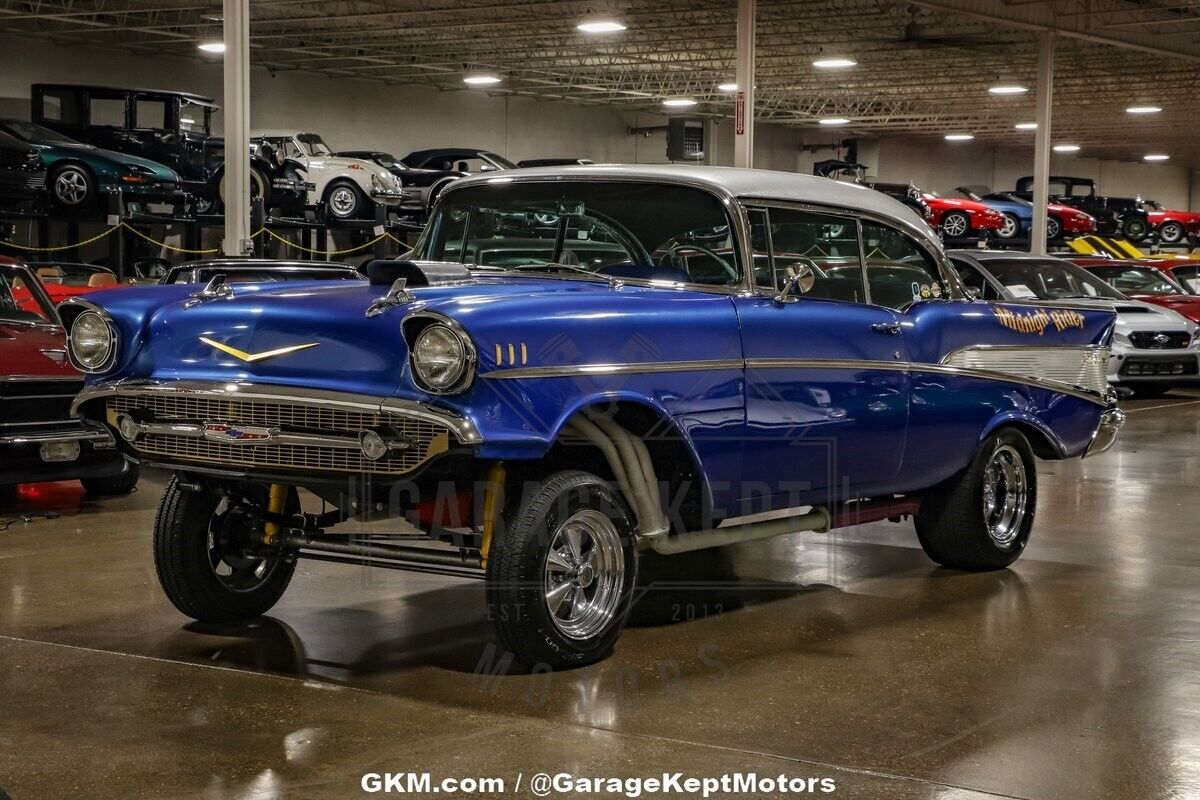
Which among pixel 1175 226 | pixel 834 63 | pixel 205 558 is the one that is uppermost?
pixel 834 63

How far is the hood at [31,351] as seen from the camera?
28.5 feet

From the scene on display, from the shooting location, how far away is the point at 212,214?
22.9 meters

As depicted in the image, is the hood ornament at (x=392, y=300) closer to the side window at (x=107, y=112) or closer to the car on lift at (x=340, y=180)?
the car on lift at (x=340, y=180)

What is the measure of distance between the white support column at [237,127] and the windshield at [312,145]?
33.7 feet

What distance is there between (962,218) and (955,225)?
20 centimetres

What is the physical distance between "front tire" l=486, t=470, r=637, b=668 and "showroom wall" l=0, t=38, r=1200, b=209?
27840 millimetres

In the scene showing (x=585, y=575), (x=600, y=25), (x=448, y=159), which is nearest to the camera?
(x=585, y=575)

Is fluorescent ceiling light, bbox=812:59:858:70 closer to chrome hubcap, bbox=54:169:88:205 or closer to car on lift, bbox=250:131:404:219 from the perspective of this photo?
car on lift, bbox=250:131:404:219

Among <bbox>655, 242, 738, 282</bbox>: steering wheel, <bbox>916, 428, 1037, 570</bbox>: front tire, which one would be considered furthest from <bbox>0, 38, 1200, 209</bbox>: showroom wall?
<bbox>655, 242, 738, 282</bbox>: steering wheel

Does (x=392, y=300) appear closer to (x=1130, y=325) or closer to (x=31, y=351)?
(x=31, y=351)

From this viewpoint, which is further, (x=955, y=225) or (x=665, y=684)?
(x=955, y=225)

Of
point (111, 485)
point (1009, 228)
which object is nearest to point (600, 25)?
point (1009, 228)

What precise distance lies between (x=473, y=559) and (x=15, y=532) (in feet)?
13.5

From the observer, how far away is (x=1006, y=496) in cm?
730
